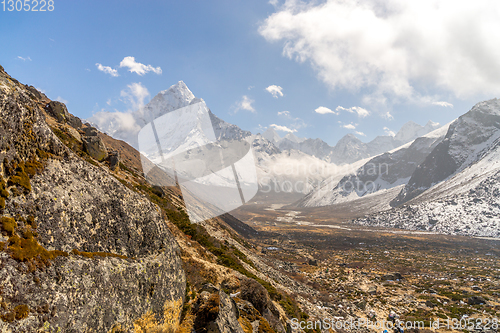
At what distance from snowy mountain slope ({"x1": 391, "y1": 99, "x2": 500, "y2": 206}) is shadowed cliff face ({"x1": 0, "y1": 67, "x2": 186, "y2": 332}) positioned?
734 feet

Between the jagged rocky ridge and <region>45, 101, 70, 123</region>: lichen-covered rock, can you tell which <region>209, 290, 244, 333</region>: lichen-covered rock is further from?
the jagged rocky ridge

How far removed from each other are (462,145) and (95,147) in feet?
839

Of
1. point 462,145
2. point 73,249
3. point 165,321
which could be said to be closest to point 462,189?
point 462,145

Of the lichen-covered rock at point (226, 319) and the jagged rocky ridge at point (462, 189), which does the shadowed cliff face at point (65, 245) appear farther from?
the jagged rocky ridge at point (462, 189)

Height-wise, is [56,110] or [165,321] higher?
[56,110]

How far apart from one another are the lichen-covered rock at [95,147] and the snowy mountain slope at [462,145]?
220 m

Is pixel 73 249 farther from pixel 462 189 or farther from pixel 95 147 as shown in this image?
pixel 462 189

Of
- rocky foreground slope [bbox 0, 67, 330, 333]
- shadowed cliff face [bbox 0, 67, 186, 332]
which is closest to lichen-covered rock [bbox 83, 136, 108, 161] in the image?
rocky foreground slope [bbox 0, 67, 330, 333]

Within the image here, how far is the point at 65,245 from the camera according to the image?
451cm

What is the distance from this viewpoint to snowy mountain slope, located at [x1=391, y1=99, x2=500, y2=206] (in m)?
174

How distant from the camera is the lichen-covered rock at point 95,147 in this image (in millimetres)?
22406

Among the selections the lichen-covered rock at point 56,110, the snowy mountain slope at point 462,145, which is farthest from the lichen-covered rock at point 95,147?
the snowy mountain slope at point 462,145

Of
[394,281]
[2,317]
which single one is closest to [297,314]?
[2,317]

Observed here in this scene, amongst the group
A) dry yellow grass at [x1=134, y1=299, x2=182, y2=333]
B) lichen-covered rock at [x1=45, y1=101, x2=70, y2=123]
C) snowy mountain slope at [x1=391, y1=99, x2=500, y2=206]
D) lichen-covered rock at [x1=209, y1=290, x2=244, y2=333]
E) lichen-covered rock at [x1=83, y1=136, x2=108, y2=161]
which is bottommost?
lichen-covered rock at [x1=209, y1=290, x2=244, y2=333]
